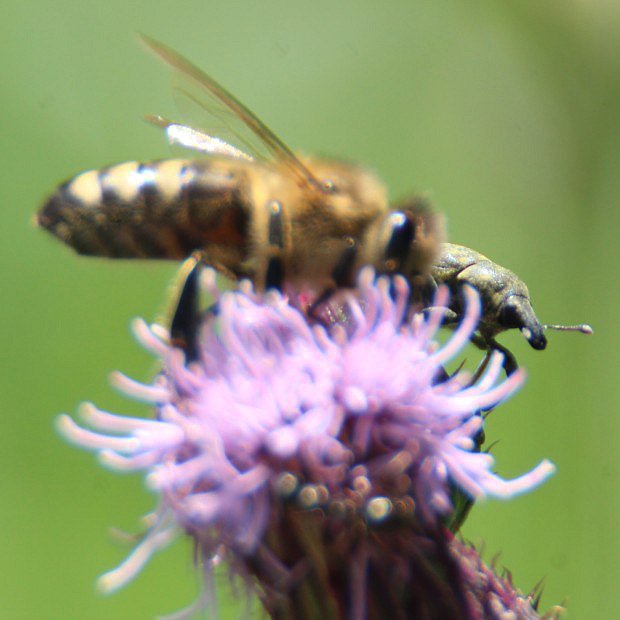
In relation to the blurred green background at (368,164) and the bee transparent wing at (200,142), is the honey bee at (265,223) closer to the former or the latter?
the bee transparent wing at (200,142)

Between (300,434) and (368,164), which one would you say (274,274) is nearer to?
(300,434)

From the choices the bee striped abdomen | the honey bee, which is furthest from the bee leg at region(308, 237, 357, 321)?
the bee striped abdomen

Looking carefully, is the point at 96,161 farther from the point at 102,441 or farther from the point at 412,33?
the point at 102,441

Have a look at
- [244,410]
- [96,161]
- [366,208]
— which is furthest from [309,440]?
[96,161]

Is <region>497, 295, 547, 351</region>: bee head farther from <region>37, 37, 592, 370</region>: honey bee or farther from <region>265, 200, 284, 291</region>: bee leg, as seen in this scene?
<region>265, 200, 284, 291</region>: bee leg

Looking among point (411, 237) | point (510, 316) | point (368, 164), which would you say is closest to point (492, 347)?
point (510, 316)

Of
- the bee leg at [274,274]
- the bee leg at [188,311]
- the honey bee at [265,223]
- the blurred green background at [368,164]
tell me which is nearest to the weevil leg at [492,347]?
the honey bee at [265,223]
